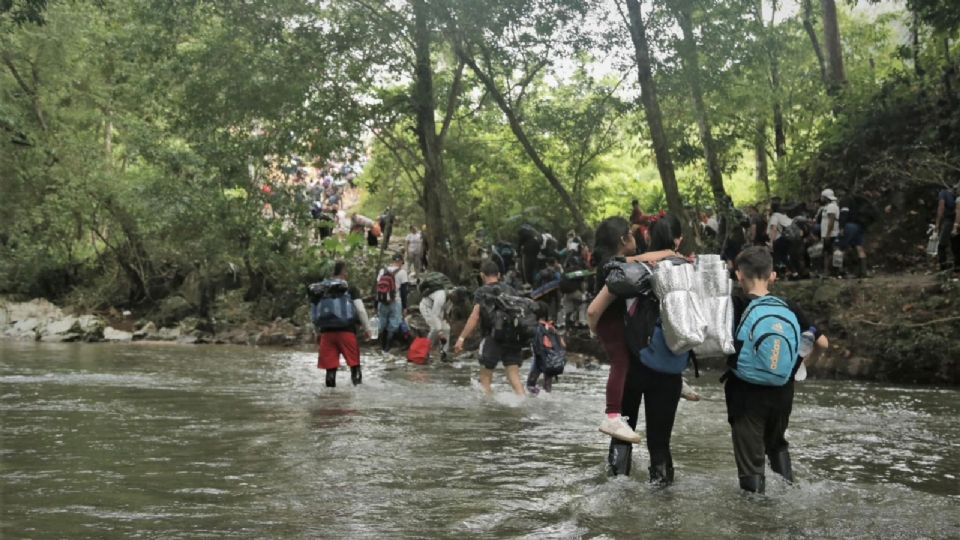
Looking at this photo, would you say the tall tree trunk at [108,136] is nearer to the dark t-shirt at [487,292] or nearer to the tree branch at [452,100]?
the tree branch at [452,100]

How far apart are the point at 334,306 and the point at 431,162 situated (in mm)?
14572

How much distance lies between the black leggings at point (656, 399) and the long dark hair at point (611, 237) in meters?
0.83

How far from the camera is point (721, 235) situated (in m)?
25.0

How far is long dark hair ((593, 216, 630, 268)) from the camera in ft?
23.8

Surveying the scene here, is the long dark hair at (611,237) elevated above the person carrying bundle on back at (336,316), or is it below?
above

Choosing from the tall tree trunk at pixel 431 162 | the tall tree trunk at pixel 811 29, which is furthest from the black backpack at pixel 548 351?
the tall tree trunk at pixel 811 29

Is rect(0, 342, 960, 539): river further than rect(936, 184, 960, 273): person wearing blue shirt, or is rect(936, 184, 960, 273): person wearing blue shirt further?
rect(936, 184, 960, 273): person wearing blue shirt

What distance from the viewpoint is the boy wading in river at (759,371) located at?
623cm

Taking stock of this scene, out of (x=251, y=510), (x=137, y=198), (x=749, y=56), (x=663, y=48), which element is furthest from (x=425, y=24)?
(x=251, y=510)

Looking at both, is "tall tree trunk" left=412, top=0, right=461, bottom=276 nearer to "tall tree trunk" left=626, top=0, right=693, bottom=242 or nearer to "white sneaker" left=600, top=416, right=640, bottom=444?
"tall tree trunk" left=626, top=0, right=693, bottom=242

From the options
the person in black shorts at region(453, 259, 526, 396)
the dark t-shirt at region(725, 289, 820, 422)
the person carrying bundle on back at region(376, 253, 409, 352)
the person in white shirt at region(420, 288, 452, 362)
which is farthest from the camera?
the person carrying bundle on back at region(376, 253, 409, 352)

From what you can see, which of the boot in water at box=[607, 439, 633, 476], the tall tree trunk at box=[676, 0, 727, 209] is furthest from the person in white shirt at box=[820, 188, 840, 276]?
the boot in water at box=[607, 439, 633, 476]

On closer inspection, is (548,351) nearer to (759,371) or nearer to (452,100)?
(759,371)

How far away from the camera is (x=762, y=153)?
34281 millimetres
